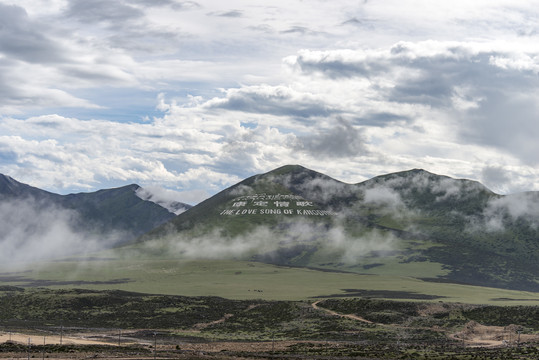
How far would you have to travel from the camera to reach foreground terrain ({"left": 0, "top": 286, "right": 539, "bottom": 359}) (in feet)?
341

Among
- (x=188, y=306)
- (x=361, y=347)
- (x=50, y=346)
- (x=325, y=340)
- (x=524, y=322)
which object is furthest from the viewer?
(x=188, y=306)

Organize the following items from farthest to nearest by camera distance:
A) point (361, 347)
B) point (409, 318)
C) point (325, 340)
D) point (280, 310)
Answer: point (280, 310) < point (409, 318) < point (325, 340) < point (361, 347)

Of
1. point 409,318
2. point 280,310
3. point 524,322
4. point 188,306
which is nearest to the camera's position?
point 524,322

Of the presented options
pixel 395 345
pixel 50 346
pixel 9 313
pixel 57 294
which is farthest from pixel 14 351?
pixel 57 294

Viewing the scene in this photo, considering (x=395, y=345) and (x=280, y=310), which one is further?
(x=280, y=310)

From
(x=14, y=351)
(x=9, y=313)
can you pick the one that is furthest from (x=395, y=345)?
(x=9, y=313)

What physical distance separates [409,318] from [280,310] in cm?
3350

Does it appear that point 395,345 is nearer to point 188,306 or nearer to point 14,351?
point 14,351

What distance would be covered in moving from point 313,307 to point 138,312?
45468 millimetres

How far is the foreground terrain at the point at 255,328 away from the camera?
104 m

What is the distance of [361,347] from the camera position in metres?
112

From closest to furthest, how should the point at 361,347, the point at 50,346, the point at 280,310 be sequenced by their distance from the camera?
1. the point at 50,346
2. the point at 361,347
3. the point at 280,310

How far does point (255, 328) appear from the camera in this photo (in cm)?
14562

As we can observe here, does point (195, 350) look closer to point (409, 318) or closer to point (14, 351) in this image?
point (14, 351)
